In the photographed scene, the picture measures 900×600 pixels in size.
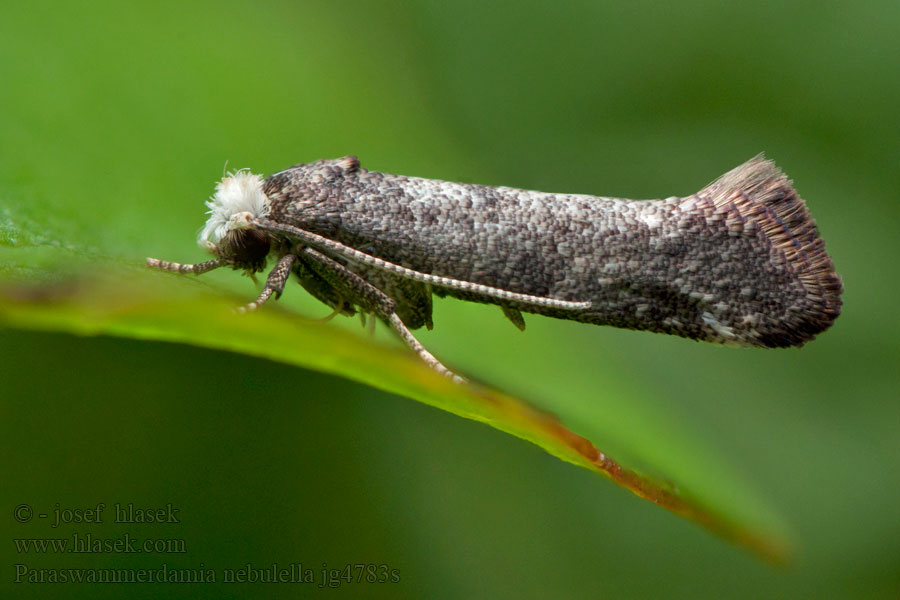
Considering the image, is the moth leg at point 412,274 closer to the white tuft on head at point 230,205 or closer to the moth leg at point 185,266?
the white tuft on head at point 230,205

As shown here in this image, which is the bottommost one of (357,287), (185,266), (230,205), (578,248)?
(185,266)

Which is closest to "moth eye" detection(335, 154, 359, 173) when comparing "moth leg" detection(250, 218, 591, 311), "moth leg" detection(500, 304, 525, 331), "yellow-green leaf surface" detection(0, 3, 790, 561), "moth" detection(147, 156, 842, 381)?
"moth" detection(147, 156, 842, 381)

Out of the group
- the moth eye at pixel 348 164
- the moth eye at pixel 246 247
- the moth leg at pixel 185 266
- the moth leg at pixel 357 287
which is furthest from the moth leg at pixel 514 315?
the moth leg at pixel 185 266

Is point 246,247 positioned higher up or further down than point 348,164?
further down

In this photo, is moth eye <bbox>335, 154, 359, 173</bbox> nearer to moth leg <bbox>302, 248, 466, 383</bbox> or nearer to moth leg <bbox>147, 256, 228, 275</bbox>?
moth leg <bbox>302, 248, 466, 383</bbox>

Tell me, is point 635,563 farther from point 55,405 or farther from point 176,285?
point 176,285

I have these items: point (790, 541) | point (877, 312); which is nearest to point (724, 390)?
point (877, 312)

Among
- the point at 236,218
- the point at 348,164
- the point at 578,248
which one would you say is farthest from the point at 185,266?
the point at 578,248

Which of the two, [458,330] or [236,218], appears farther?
[458,330]

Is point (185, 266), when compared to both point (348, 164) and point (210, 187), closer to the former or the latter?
point (210, 187)
